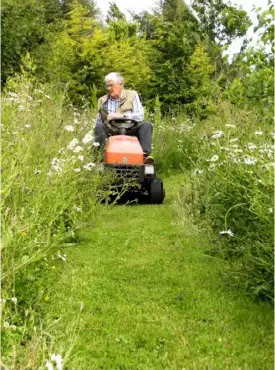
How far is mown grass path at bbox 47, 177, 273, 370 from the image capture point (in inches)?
115

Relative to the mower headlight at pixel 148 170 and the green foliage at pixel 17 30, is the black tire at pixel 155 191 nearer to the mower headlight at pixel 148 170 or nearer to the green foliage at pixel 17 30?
the mower headlight at pixel 148 170

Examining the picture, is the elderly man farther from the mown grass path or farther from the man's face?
the mown grass path

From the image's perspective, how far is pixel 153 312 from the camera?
11.5ft

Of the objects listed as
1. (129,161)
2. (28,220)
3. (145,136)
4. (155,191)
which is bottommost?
(155,191)

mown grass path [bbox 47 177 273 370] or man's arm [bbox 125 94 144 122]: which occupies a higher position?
man's arm [bbox 125 94 144 122]

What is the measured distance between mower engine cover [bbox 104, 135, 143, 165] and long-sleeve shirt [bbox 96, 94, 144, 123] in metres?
0.33

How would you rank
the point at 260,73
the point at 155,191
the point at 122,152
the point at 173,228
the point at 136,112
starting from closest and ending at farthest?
the point at 260,73
the point at 173,228
the point at 122,152
the point at 155,191
the point at 136,112

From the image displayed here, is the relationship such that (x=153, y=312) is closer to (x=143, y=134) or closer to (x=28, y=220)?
(x=28, y=220)

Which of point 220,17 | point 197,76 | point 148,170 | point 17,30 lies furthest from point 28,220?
point 197,76

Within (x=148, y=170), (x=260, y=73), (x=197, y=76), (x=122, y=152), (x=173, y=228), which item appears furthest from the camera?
(x=197, y=76)

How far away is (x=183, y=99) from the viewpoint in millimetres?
18859

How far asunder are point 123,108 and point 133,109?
0.12 metres

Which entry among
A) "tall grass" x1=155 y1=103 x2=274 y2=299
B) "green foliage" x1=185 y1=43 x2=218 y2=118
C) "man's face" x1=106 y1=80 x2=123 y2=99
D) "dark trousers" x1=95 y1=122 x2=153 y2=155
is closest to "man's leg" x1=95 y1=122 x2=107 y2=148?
"dark trousers" x1=95 y1=122 x2=153 y2=155

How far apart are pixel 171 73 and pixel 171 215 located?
503 inches
